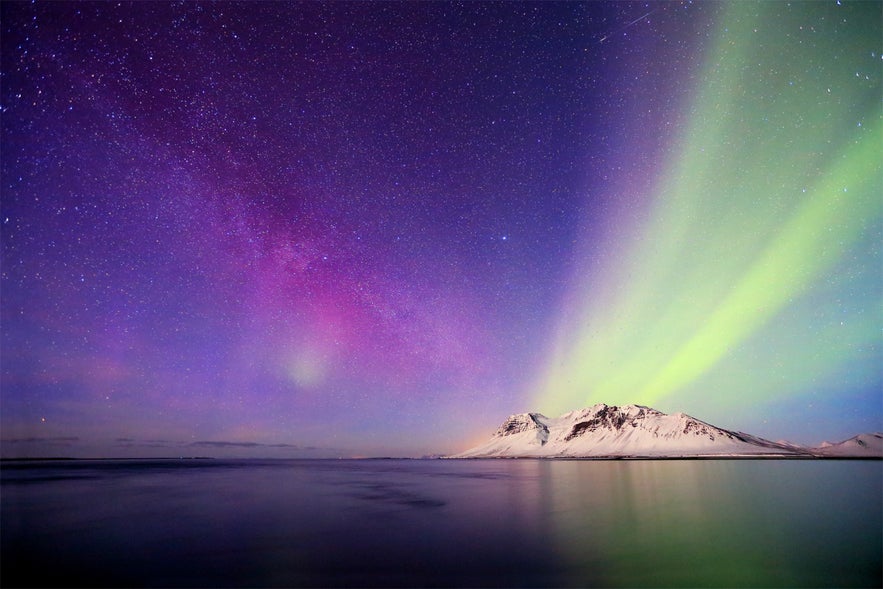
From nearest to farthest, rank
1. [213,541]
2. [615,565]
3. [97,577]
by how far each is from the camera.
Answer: [97,577], [615,565], [213,541]

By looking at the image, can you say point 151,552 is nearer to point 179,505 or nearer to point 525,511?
point 179,505

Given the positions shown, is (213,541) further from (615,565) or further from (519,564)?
(615,565)

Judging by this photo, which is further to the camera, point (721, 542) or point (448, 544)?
point (721, 542)

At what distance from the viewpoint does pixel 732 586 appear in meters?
15.6

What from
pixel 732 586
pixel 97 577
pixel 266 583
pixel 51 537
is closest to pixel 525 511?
pixel 732 586

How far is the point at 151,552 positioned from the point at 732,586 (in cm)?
2281

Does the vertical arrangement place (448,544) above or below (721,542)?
below

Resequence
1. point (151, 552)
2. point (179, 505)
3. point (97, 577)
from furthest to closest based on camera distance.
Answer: point (179, 505) < point (151, 552) < point (97, 577)

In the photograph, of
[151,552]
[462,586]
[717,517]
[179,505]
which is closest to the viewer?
[462,586]

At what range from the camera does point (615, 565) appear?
58.2 ft

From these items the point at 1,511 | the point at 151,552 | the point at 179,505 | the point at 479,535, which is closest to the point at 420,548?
the point at 479,535

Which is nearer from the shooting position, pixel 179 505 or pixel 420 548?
pixel 420 548

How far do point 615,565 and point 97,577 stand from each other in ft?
62.1

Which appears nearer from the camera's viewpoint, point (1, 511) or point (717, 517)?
point (717, 517)
